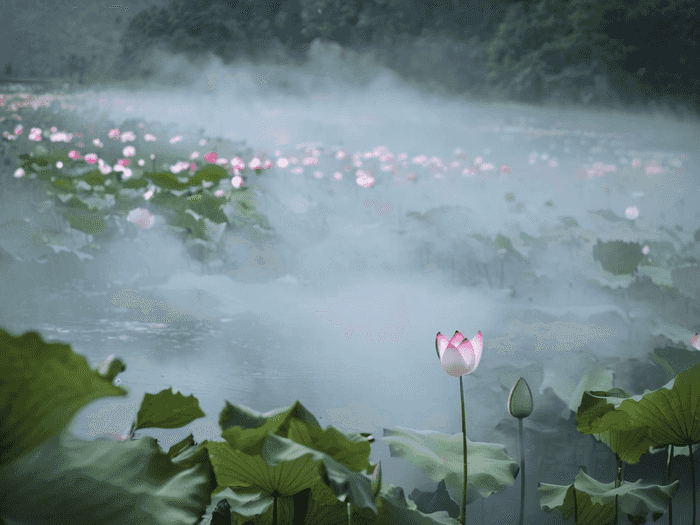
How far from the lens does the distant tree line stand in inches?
57.1

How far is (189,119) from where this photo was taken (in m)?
1.49

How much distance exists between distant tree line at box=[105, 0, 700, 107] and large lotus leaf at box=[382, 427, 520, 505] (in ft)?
3.91

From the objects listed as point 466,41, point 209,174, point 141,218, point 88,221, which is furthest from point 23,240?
point 466,41

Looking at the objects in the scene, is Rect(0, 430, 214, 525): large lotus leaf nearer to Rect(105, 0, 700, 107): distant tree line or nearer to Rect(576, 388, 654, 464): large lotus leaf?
Rect(576, 388, 654, 464): large lotus leaf

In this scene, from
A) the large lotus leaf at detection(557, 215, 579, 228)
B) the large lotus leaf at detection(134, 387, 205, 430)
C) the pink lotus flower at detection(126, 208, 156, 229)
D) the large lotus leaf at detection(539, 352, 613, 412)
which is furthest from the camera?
the large lotus leaf at detection(557, 215, 579, 228)

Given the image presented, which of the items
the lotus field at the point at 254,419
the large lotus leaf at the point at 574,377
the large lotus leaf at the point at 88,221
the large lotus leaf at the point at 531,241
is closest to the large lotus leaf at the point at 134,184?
the lotus field at the point at 254,419

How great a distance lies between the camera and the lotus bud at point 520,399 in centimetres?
41

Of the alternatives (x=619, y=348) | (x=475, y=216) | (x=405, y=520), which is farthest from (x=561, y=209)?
(x=405, y=520)

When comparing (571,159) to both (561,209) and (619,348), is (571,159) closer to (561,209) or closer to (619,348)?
(561,209)

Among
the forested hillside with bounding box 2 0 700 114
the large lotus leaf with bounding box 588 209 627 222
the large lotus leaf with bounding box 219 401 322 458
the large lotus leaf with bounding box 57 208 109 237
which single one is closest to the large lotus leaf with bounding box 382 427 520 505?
the large lotus leaf with bounding box 219 401 322 458

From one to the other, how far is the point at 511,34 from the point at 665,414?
4.53 ft

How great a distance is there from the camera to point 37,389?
0.20 metres

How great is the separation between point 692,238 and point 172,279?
3.63ft

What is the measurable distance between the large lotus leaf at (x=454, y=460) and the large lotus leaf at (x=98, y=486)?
17 centimetres
